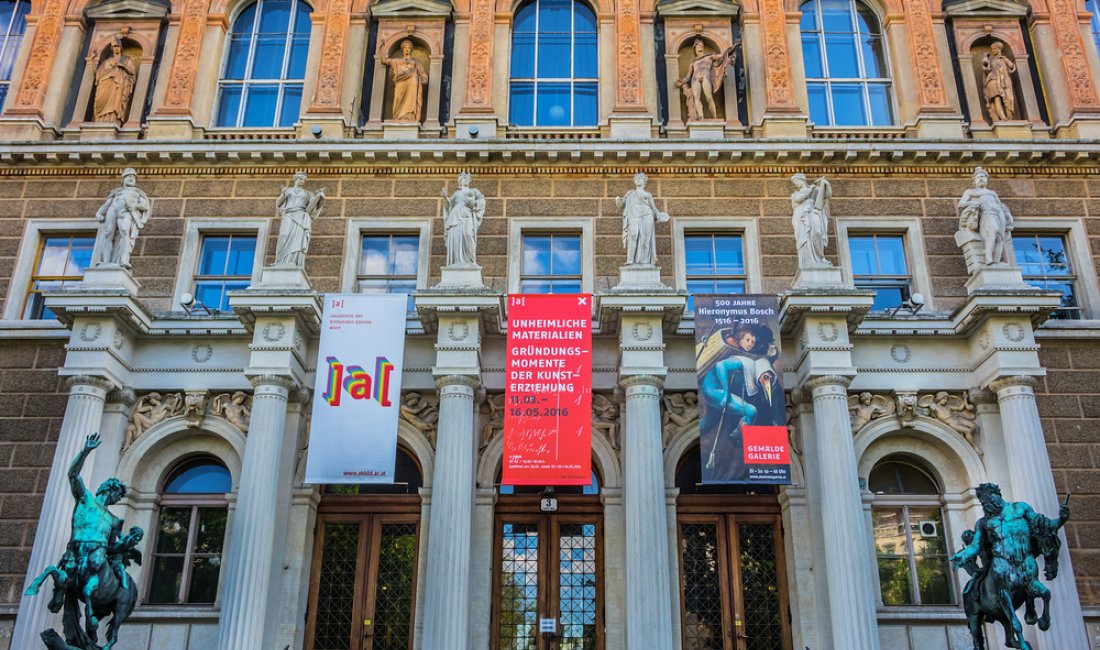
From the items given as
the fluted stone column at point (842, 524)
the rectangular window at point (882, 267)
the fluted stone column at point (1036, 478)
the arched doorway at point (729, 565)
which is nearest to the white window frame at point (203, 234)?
the arched doorway at point (729, 565)

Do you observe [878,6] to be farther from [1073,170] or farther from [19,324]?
[19,324]

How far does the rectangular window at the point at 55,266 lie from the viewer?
1778cm

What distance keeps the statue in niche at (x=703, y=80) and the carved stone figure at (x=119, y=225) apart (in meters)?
10.8

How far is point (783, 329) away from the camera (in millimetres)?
16062

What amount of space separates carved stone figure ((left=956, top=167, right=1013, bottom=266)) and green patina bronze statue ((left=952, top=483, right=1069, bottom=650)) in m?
5.02

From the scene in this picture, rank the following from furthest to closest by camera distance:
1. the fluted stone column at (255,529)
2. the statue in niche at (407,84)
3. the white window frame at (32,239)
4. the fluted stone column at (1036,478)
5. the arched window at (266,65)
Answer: the arched window at (266,65) < the statue in niche at (407,84) < the white window frame at (32,239) < the fluted stone column at (1036,478) < the fluted stone column at (255,529)

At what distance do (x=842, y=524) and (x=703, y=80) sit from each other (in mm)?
9606

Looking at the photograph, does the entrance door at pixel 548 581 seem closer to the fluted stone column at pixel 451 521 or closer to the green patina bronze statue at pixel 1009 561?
the fluted stone column at pixel 451 521

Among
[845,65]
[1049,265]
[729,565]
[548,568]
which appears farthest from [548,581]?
[845,65]

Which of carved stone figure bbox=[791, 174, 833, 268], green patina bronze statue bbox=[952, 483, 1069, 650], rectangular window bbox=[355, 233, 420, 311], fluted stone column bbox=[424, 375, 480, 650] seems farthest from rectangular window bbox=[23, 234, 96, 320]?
green patina bronze statue bbox=[952, 483, 1069, 650]

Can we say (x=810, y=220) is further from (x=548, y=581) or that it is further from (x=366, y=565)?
(x=366, y=565)

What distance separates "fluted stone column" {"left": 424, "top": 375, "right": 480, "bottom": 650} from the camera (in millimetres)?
13719

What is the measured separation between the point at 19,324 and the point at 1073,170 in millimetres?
20507

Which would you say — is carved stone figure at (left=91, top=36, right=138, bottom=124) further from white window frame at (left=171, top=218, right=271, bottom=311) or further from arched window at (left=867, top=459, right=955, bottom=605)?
arched window at (left=867, top=459, right=955, bottom=605)
